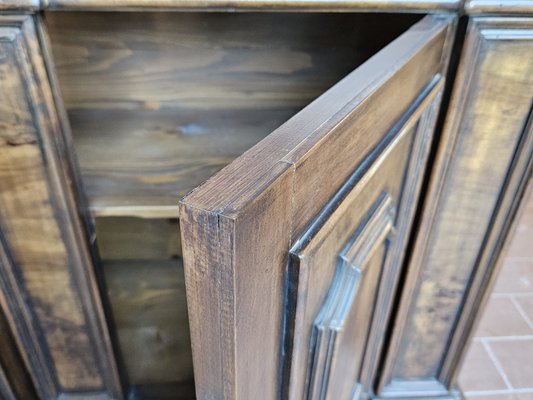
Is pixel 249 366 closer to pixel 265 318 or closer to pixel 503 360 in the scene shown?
pixel 265 318

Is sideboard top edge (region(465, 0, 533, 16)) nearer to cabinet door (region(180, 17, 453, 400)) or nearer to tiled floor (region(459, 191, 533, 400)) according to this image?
cabinet door (region(180, 17, 453, 400))

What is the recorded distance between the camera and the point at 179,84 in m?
0.93

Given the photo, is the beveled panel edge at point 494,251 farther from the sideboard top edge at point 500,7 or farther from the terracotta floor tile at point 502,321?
the terracotta floor tile at point 502,321

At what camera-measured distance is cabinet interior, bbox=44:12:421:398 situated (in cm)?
88

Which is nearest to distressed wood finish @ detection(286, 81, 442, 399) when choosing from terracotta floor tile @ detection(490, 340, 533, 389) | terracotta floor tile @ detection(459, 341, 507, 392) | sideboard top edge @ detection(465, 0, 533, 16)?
sideboard top edge @ detection(465, 0, 533, 16)

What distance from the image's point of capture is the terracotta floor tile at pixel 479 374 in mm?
1279

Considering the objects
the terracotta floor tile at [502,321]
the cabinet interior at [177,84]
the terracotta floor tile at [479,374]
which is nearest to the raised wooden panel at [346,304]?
the cabinet interior at [177,84]

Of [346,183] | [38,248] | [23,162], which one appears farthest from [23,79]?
[346,183]

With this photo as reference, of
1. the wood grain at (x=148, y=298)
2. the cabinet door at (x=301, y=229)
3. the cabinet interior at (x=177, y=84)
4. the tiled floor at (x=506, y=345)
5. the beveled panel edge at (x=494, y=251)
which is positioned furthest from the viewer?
the tiled floor at (x=506, y=345)

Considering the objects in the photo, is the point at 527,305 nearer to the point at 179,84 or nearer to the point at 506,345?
the point at 506,345

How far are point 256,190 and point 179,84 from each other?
2.27ft

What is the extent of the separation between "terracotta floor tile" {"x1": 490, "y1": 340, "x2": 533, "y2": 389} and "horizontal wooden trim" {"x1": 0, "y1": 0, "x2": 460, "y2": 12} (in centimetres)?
108

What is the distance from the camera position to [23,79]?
616mm

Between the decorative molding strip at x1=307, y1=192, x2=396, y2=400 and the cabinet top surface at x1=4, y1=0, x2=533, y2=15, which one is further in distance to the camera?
the cabinet top surface at x1=4, y1=0, x2=533, y2=15
